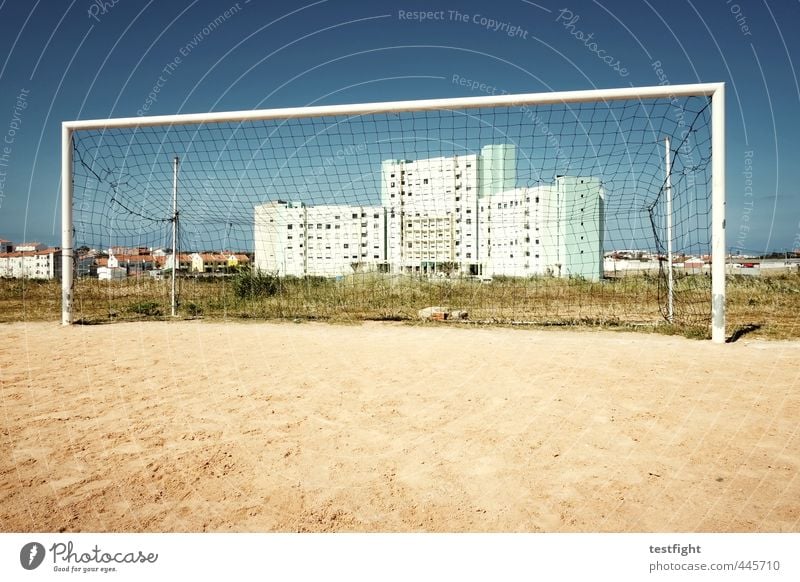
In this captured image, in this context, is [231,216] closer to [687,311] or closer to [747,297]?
[687,311]

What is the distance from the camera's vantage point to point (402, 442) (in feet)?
10.1

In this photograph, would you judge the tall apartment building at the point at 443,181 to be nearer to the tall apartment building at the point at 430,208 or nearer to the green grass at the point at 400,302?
the tall apartment building at the point at 430,208

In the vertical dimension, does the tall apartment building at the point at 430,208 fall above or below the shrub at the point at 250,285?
above

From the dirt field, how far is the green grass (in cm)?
417

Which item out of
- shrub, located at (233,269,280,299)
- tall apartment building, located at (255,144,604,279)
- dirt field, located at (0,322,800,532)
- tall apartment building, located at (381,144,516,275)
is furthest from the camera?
shrub, located at (233,269,280,299)

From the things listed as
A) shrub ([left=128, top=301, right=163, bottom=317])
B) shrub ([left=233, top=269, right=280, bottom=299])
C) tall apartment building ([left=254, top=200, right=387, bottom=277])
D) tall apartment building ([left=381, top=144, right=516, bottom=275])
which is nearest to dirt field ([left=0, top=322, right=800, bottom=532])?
tall apartment building ([left=381, top=144, right=516, bottom=275])

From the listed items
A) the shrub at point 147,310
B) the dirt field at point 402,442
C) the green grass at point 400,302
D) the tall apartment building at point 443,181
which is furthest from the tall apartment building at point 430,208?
the dirt field at point 402,442

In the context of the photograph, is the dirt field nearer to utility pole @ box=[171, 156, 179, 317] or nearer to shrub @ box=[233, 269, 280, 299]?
utility pole @ box=[171, 156, 179, 317]

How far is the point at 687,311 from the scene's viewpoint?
11.4 meters

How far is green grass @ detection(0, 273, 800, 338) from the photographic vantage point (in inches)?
388

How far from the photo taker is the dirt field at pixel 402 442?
7.15ft

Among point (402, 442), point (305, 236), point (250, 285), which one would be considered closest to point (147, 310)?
point (250, 285)

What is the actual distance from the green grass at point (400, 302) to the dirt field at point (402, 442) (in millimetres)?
4170

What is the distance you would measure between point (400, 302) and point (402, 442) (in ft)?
37.6
